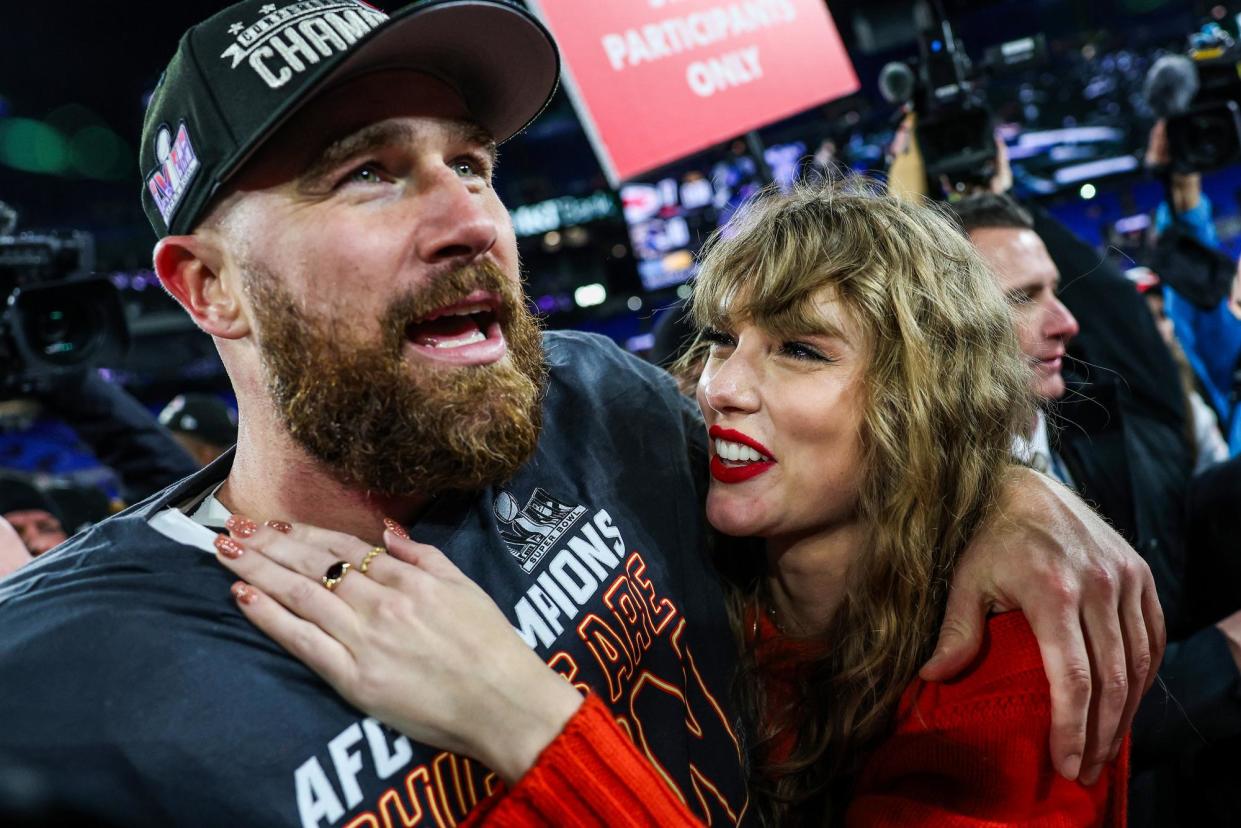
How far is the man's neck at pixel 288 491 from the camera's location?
1.31 meters

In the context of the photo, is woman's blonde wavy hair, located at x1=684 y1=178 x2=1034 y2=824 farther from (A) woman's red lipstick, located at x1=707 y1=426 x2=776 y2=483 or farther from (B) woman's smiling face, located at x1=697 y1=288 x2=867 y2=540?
(A) woman's red lipstick, located at x1=707 y1=426 x2=776 y2=483

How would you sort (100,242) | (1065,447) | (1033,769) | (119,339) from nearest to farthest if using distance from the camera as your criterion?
(1033,769) → (1065,447) → (119,339) → (100,242)

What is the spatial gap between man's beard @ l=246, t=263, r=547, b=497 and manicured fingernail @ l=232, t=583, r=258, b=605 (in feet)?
0.77

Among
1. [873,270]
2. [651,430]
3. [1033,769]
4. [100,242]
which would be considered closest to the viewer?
[1033,769]

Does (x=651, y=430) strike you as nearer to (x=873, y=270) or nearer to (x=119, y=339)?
(x=873, y=270)

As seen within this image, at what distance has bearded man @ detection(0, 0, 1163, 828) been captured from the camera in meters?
1.00

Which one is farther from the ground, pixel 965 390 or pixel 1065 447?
pixel 965 390

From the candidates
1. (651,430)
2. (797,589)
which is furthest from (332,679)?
(797,589)

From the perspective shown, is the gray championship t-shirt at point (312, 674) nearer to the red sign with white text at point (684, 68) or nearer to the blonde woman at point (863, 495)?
the blonde woman at point (863, 495)

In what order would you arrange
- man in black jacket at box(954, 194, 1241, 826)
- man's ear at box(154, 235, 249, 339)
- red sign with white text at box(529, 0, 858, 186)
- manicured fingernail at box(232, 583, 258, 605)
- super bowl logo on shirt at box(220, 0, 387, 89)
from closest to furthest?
manicured fingernail at box(232, 583, 258, 605), super bowl logo on shirt at box(220, 0, 387, 89), man's ear at box(154, 235, 249, 339), man in black jacket at box(954, 194, 1241, 826), red sign with white text at box(529, 0, 858, 186)

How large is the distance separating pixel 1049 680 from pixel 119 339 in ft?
8.95

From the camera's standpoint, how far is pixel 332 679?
3.38 feet

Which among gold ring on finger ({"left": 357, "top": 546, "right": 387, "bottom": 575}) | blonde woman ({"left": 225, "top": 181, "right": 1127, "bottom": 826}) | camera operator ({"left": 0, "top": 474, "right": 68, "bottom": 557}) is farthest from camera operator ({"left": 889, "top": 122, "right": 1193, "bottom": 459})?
camera operator ({"left": 0, "top": 474, "right": 68, "bottom": 557})

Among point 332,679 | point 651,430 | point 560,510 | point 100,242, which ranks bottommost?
point 100,242
